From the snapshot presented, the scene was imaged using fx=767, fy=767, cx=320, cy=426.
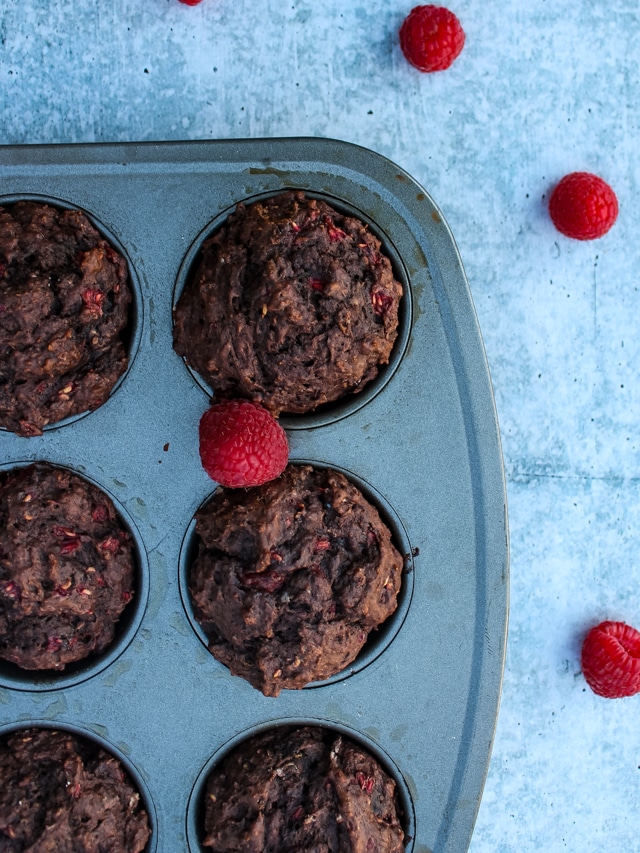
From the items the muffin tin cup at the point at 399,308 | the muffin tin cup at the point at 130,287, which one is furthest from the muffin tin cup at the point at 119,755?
the muffin tin cup at the point at 399,308

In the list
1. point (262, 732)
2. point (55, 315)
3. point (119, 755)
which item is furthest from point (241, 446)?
point (119, 755)

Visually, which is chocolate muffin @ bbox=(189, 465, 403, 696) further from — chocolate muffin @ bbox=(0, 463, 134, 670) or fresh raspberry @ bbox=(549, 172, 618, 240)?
fresh raspberry @ bbox=(549, 172, 618, 240)

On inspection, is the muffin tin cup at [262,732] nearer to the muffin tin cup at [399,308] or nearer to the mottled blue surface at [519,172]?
the mottled blue surface at [519,172]

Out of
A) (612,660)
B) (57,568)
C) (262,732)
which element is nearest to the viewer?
(57,568)

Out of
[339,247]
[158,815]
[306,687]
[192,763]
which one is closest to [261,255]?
[339,247]

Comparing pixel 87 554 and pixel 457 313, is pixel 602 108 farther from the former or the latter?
pixel 87 554

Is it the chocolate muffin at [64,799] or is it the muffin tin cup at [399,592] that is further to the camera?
the muffin tin cup at [399,592]

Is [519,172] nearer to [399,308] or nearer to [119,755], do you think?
[399,308]
